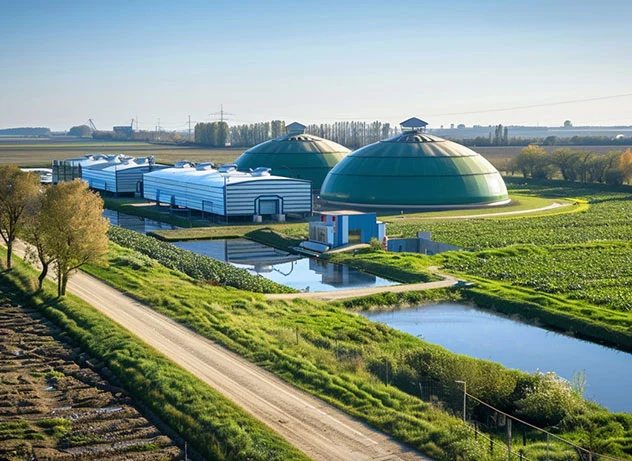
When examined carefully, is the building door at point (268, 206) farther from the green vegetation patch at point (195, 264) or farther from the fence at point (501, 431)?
the fence at point (501, 431)

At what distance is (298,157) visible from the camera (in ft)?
322

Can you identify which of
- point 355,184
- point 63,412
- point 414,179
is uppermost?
point 414,179

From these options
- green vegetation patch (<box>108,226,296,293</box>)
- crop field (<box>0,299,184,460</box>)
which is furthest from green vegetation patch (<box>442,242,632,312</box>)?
crop field (<box>0,299,184,460</box>)

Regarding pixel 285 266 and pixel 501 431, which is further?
pixel 285 266

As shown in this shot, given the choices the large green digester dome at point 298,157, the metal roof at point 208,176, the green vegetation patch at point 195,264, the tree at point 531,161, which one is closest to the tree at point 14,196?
the green vegetation patch at point 195,264

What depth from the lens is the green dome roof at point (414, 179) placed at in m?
80.2

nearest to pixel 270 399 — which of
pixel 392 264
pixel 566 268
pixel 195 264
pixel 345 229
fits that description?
pixel 195 264

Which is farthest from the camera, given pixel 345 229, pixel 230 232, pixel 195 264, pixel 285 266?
pixel 230 232

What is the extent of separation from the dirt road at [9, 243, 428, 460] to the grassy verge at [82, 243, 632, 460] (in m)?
0.45

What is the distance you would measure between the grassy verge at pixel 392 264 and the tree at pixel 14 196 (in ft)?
58.2

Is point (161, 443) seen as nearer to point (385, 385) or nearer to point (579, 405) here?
point (385, 385)

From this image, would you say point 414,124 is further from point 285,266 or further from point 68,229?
point 68,229

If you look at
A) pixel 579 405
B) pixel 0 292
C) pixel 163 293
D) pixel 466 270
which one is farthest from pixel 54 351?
pixel 466 270

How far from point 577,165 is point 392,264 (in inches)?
2504
